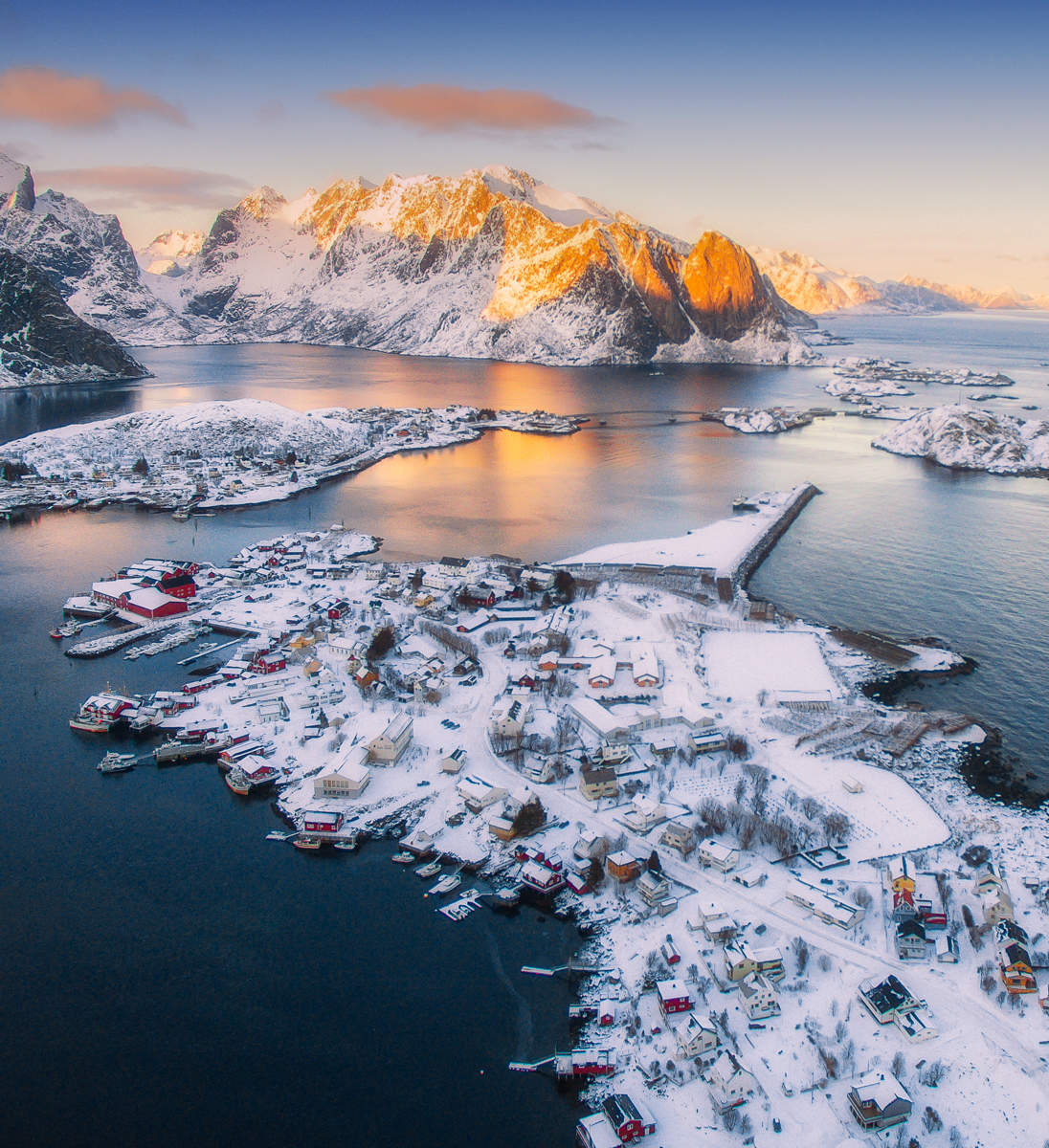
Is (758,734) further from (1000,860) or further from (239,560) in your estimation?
(239,560)

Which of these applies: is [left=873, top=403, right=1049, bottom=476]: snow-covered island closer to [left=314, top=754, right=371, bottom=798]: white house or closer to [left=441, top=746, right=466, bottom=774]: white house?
[left=441, top=746, right=466, bottom=774]: white house

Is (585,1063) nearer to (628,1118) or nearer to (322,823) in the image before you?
(628,1118)

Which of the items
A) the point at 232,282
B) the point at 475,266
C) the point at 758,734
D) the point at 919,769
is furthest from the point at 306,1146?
the point at 232,282

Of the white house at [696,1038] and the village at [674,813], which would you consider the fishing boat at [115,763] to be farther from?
the white house at [696,1038]

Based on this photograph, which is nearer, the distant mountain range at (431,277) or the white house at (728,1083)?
the white house at (728,1083)

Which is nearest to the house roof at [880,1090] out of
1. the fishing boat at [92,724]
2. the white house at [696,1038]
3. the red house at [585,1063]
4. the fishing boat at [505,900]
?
the white house at [696,1038]

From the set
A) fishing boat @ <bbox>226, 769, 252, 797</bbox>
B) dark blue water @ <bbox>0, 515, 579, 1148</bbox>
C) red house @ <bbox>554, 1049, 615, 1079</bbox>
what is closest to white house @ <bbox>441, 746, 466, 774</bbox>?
dark blue water @ <bbox>0, 515, 579, 1148</bbox>
